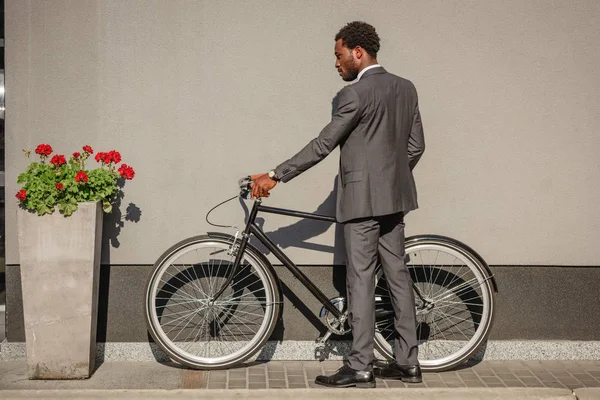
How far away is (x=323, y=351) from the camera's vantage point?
6629 mm

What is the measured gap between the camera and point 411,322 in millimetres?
6062

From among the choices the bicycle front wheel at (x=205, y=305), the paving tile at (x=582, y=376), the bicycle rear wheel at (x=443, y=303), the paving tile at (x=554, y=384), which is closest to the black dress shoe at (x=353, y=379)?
the bicycle rear wheel at (x=443, y=303)

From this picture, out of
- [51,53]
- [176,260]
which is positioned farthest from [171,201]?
[51,53]

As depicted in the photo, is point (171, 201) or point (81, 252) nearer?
point (81, 252)

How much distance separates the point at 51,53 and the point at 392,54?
2.34m

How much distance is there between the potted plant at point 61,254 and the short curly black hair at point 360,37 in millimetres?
1628

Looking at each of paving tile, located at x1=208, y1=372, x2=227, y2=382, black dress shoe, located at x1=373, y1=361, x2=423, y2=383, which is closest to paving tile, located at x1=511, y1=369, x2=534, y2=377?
black dress shoe, located at x1=373, y1=361, x2=423, y2=383

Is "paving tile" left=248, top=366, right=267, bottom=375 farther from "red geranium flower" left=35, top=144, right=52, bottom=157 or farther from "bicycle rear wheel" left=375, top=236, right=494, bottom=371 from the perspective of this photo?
"red geranium flower" left=35, top=144, right=52, bottom=157

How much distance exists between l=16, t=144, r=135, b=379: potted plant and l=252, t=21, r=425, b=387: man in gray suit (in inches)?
42.0

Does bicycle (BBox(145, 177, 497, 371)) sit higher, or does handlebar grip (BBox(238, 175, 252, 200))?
handlebar grip (BBox(238, 175, 252, 200))

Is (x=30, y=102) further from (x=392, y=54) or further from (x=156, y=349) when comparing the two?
(x=392, y=54)

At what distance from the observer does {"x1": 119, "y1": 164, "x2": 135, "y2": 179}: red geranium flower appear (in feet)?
19.6

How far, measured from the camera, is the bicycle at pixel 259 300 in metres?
6.27

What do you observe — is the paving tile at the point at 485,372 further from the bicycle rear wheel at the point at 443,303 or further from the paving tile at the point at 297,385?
the paving tile at the point at 297,385
